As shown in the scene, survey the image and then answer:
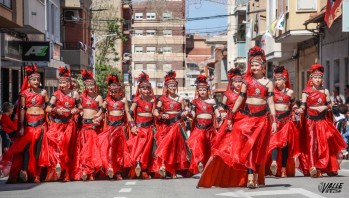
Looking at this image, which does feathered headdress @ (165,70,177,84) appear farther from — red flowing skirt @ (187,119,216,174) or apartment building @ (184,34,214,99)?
apartment building @ (184,34,214,99)

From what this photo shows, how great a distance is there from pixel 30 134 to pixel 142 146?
225 centimetres

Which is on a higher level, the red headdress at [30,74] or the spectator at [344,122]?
the red headdress at [30,74]

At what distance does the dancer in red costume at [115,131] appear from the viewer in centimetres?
1905

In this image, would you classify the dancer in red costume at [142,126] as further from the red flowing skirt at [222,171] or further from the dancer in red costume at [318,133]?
the red flowing skirt at [222,171]

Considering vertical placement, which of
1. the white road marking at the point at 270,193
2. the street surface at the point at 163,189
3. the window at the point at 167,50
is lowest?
the street surface at the point at 163,189

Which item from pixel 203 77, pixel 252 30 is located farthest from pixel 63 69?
pixel 252 30

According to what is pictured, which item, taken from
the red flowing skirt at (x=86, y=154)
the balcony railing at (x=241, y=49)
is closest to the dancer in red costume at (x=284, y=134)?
the red flowing skirt at (x=86, y=154)

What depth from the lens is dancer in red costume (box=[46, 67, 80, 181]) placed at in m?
18.7

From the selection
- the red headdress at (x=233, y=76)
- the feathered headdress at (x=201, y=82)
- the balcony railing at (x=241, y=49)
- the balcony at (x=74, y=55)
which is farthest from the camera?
the balcony railing at (x=241, y=49)

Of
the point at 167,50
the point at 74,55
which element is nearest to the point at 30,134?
the point at 74,55

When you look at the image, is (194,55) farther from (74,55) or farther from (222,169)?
(222,169)

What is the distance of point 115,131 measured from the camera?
19297 mm

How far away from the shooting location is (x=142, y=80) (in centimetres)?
1961

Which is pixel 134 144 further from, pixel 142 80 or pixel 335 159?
pixel 335 159
